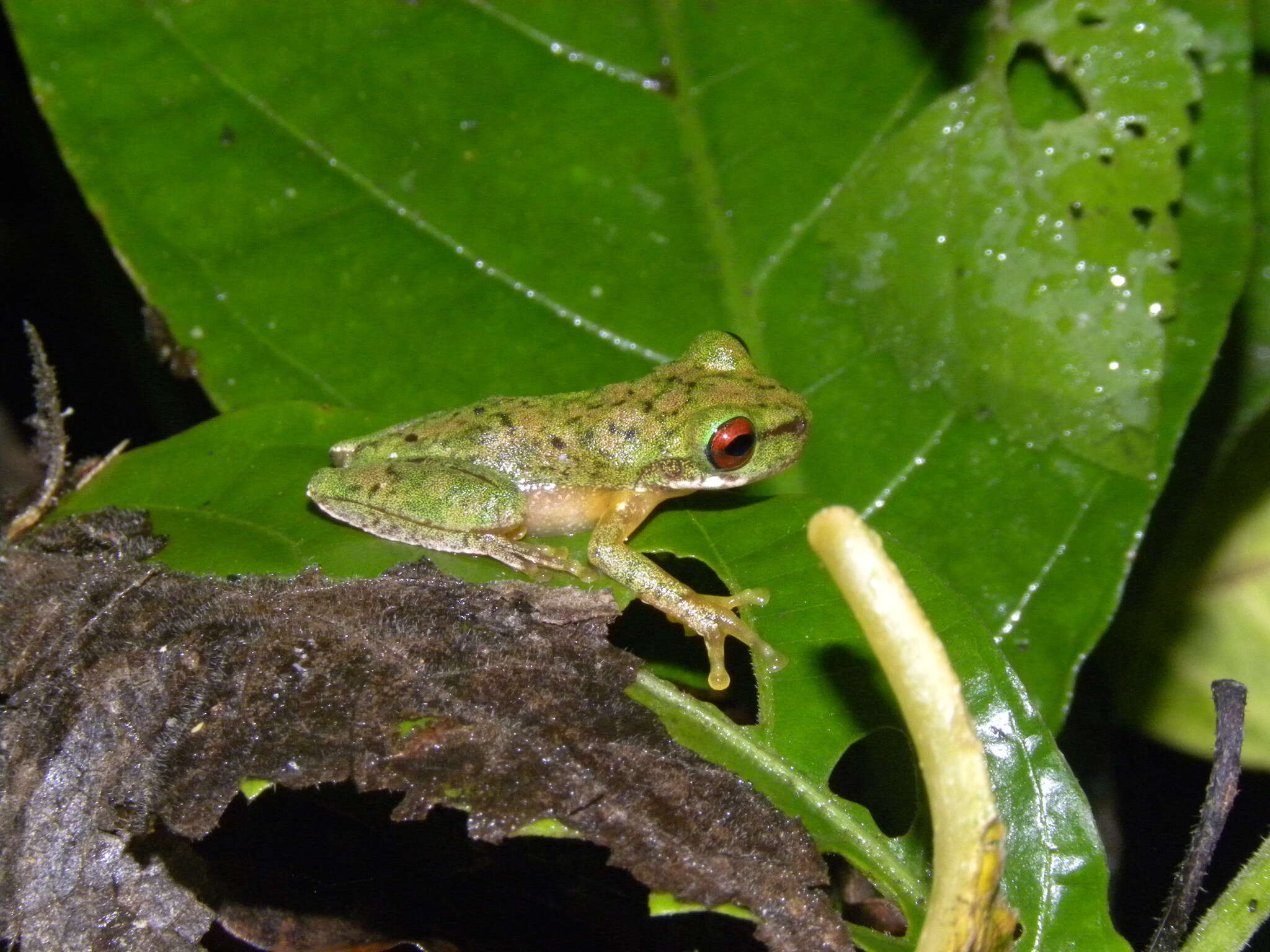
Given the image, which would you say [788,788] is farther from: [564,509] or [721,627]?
[564,509]

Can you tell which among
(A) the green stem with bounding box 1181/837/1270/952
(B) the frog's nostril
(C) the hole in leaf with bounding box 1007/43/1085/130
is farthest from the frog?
(A) the green stem with bounding box 1181/837/1270/952

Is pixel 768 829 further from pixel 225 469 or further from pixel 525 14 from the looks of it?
pixel 525 14

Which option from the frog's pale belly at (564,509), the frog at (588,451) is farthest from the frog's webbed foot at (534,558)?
the frog's pale belly at (564,509)

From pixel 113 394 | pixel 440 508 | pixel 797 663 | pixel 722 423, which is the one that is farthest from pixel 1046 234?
pixel 113 394

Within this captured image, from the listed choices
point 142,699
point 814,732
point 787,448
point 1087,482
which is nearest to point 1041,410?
point 1087,482

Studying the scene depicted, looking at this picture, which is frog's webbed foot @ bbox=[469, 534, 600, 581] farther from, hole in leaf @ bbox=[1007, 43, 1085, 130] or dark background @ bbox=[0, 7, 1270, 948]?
→ hole in leaf @ bbox=[1007, 43, 1085, 130]

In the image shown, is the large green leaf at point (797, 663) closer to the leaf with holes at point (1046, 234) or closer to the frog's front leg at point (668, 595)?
the frog's front leg at point (668, 595)
